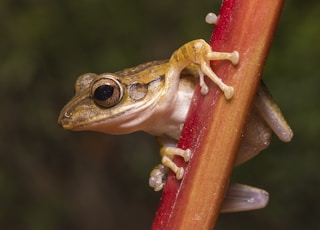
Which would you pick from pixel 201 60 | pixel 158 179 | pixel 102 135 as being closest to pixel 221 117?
pixel 201 60

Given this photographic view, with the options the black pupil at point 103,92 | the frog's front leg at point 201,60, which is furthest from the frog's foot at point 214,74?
the black pupil at point 103,92

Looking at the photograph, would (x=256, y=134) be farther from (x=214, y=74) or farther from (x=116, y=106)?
(x=214, y=74)

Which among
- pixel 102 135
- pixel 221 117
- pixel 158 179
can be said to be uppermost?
pixel 221 117

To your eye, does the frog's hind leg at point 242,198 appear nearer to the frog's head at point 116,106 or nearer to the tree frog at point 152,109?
the tree frog at point 152,109

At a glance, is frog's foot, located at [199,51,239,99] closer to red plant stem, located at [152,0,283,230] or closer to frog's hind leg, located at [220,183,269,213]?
red plant stem, located at [152,0,283,230]

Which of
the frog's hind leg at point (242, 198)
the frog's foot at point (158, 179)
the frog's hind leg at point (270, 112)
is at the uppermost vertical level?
the frog's hind leg at point (270, 112)
